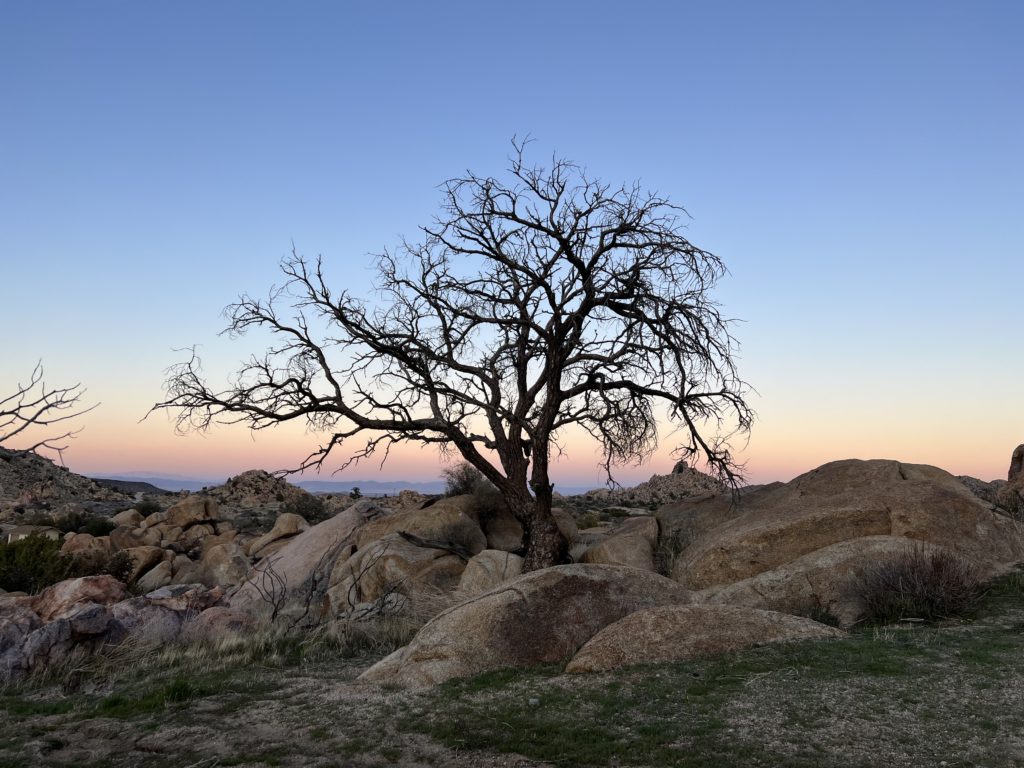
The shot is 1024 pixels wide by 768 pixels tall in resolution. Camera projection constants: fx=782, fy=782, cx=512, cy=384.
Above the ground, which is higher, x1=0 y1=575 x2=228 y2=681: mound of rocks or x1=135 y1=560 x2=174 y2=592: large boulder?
x1=0 y1=575 x2=228 y2=681: mound of rocks

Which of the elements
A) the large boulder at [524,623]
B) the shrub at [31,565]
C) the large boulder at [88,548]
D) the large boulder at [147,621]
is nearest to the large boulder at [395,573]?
the large boulder at [147,621]

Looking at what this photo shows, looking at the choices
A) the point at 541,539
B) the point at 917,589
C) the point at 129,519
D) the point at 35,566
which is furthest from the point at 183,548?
the point at 917,589

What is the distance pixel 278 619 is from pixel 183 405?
5.73 meters

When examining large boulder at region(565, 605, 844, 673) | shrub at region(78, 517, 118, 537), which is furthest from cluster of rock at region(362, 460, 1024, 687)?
shrub at region(78, 517, 118, 537)

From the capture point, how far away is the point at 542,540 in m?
17.7

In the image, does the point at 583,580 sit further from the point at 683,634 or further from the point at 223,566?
the point at 223,566

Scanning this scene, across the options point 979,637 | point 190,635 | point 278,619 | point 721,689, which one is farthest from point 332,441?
point 979,637

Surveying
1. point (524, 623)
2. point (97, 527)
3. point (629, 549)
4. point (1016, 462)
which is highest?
point (1016, 462)

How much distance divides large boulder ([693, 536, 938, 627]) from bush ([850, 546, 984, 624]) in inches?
9.4

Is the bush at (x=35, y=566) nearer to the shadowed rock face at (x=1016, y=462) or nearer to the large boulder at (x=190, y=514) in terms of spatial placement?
the large boulder at (x=190, y=514)

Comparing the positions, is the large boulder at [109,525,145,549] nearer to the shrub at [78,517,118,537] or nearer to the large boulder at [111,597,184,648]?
the shrub at [78,517,118,537]

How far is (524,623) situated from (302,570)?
1101 cm

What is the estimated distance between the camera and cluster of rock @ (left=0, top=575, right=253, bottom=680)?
37.5 ft

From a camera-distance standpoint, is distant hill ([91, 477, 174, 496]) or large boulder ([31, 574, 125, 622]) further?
distant hill ([91, 477, 174, 496])
